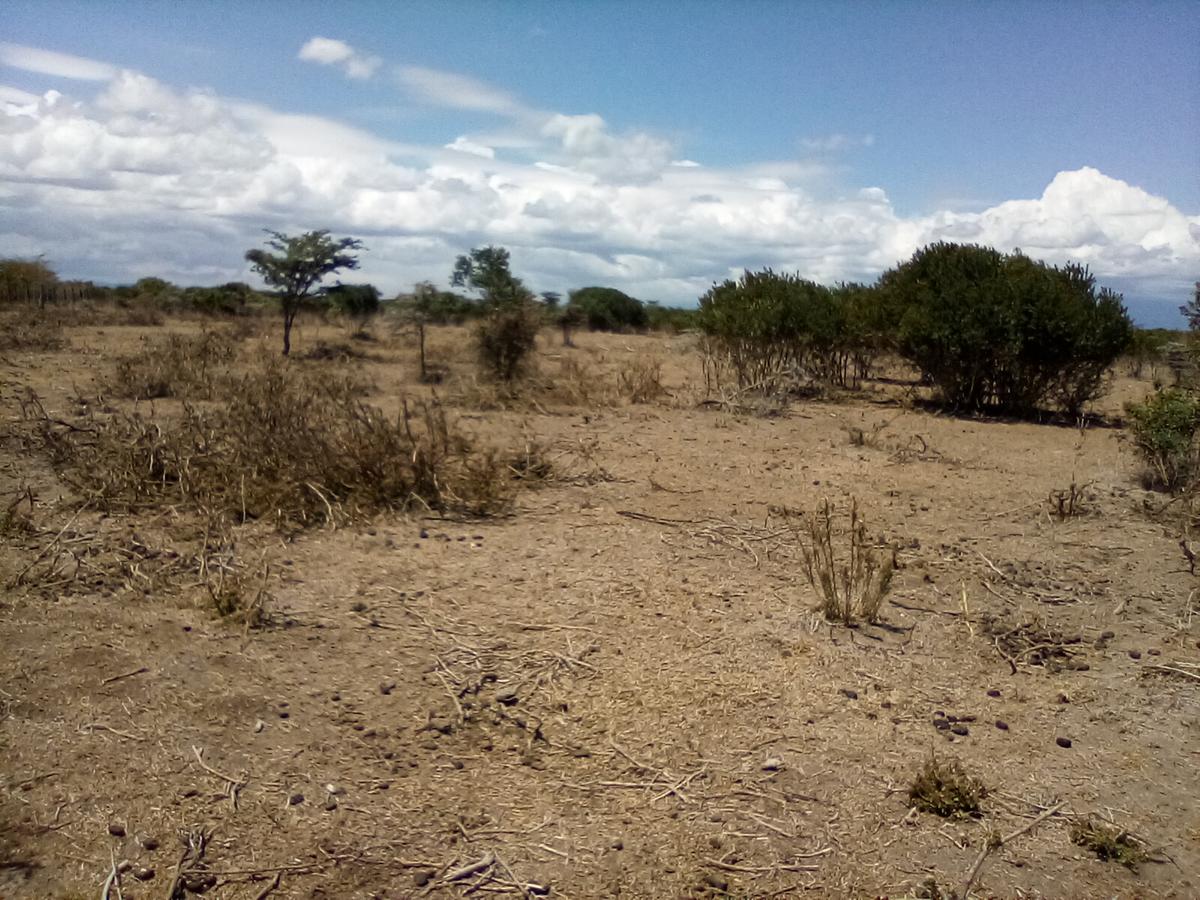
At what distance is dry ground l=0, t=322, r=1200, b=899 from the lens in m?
3.32

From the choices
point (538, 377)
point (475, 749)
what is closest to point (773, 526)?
point (475, 749)

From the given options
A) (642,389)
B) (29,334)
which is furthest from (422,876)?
(29,334)

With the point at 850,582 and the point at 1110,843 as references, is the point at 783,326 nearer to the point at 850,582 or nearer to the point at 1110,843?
the point at 850,582

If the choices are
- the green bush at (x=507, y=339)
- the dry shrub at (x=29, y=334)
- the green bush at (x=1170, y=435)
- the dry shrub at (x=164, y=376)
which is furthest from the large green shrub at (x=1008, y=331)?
the dry shrub at (x=29, y=334)

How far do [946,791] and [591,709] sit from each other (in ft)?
5.04

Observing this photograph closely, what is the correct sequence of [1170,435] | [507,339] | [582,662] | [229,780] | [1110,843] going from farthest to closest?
[507,339]
[1170,435]
[582,662]
[229,780]
[1110,843]

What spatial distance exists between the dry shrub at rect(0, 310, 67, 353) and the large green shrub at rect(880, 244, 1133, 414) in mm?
14497

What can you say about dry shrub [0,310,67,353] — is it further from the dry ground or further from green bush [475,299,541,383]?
the dry ground

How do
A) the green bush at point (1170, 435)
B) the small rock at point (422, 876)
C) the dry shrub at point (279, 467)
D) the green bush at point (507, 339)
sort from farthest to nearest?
the green bush at point (507, 339) → the green bush at point (1170, 435) → the dry shrub at point (279, 467) → the small rock at point (422, 876)

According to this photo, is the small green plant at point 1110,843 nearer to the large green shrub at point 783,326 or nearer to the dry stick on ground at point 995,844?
the dry stick on ground at point 995,844

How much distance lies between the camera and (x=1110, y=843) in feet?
11.3

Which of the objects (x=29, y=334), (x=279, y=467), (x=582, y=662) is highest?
(x=29, y=334)

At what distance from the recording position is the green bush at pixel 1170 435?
8125 mm

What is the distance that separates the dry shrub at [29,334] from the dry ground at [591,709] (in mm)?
10502
